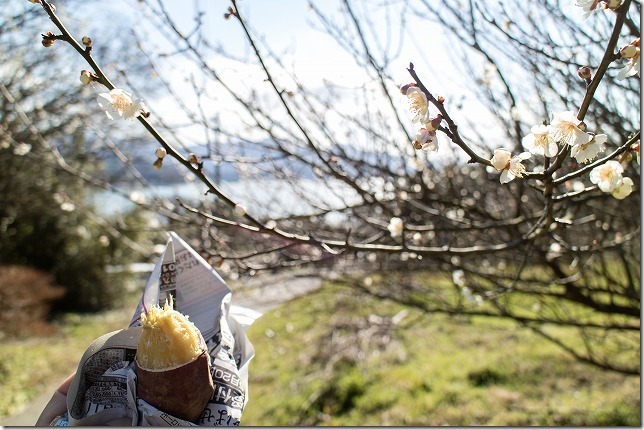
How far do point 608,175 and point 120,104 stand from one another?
1.08 m

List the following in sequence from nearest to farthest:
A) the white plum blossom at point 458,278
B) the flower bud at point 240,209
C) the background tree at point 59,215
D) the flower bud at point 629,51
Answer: the flower bud at point 629,51
the flower bud at point 240,209
the white plum blossom at point 458,278
the background tree at point 59,215

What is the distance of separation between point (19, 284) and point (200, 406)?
968 cm

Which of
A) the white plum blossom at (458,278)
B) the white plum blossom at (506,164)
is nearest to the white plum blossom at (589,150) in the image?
the white plum blossom at (506,164)

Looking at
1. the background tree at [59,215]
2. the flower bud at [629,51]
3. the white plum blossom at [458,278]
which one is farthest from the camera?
the background tree at [59,215]

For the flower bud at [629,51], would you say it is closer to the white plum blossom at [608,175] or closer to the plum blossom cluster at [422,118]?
the white plum blossom at [608,175]

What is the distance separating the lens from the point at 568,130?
1.03 meters

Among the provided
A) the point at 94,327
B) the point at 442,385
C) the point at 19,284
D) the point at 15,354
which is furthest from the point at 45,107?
the point at 442,385

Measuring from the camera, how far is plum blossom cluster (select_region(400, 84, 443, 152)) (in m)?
1.00

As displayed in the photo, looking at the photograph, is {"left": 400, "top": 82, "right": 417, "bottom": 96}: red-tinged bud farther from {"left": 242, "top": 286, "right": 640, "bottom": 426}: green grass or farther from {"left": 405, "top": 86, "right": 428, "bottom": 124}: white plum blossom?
{"left": 242, "top": 286, "right": 640, "bottom": 426}: green grass

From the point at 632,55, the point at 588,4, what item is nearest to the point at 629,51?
the point at 632,55

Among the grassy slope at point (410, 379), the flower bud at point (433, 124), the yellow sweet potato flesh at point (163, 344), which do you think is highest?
the flower bud at point (433, 124)

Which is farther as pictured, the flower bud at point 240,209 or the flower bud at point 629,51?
the flower bud at point 240,209

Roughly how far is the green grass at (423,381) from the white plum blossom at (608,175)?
2.94 meters

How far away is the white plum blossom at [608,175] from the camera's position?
3.68 feet
